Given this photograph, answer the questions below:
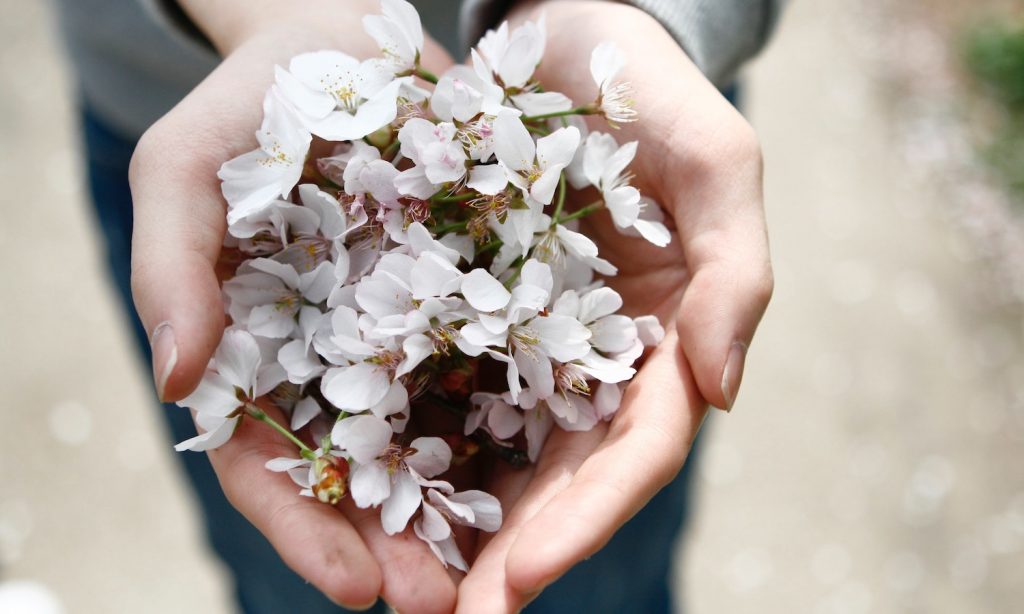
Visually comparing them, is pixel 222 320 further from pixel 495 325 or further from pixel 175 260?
pixel 495 325

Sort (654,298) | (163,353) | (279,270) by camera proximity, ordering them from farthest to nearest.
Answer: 1. (654,298)
2. (279,270)
3. (163,353)

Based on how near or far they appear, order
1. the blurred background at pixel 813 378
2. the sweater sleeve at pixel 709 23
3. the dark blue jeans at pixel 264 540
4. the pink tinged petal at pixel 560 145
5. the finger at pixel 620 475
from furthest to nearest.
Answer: the blurred background at pixel 813 378 → the dark blue jeans at pixel 264 540 → the sweater sleeve at pixel 709 23 → the pink tinged petal at pixel 560 145 → the finger at pixel 620 475

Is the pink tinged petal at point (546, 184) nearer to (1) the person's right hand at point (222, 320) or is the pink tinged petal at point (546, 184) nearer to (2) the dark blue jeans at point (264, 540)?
(1) the person's right hand at point (222, 320)

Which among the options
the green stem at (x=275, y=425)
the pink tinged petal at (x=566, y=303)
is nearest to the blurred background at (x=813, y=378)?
the pink tinged petal at (x=566, y=303)

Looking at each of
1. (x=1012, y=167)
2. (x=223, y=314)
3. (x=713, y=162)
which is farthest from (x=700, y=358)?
(x=1012, y=167)

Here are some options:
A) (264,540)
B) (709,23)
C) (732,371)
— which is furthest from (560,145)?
(264,540)

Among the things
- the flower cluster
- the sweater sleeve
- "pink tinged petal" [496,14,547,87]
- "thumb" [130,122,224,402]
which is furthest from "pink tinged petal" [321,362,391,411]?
the sweater sleeve
